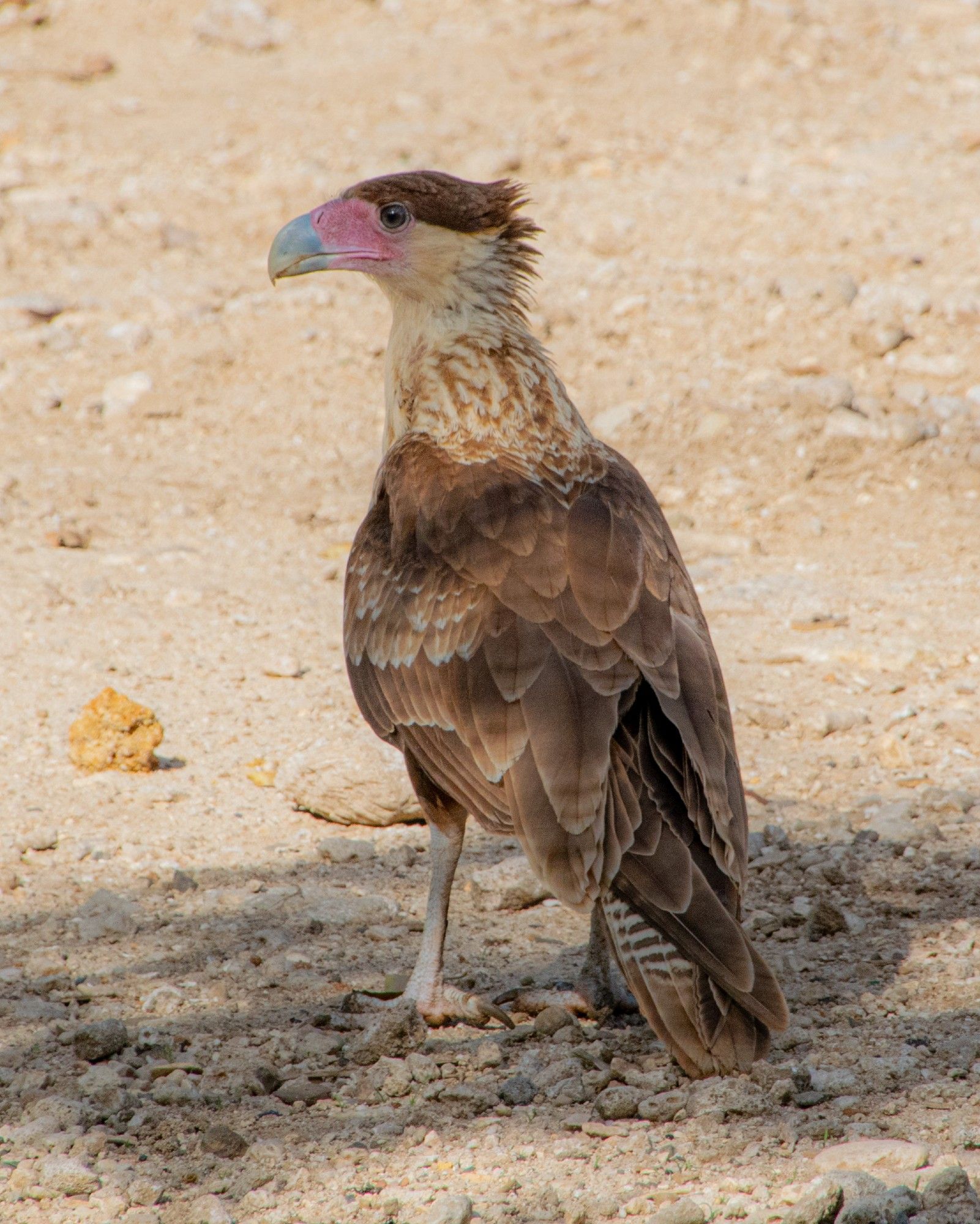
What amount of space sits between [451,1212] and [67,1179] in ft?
2.94

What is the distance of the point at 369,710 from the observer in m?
4.70

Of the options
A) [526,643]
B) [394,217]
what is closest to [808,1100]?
[526,643]

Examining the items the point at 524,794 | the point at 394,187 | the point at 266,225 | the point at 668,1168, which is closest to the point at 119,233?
the point at 266,225

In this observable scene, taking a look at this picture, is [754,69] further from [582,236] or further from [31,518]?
[31,518]

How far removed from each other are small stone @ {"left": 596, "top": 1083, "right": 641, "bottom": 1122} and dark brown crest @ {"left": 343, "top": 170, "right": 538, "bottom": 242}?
2.90 metres

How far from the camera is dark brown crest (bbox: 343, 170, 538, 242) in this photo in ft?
16.6

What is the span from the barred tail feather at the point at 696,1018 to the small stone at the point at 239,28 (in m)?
12.8

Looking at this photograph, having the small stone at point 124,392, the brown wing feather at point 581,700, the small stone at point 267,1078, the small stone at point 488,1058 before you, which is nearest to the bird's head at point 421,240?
the brown wing feather at point 581,700

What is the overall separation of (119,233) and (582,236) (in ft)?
11.7

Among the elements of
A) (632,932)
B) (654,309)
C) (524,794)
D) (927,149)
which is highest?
(927,149)

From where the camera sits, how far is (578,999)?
14.9 ft

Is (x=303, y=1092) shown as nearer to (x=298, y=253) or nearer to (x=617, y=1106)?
(x=617, y=1106)

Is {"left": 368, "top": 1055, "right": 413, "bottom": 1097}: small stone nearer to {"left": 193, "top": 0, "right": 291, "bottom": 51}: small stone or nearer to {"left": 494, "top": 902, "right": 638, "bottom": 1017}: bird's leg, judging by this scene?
{"left": 494, "top": 902, "right": 638, "bottom": 1017}: bird's leg

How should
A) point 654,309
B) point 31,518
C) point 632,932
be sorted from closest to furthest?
point 632,932, point 31,518, point 654,309
